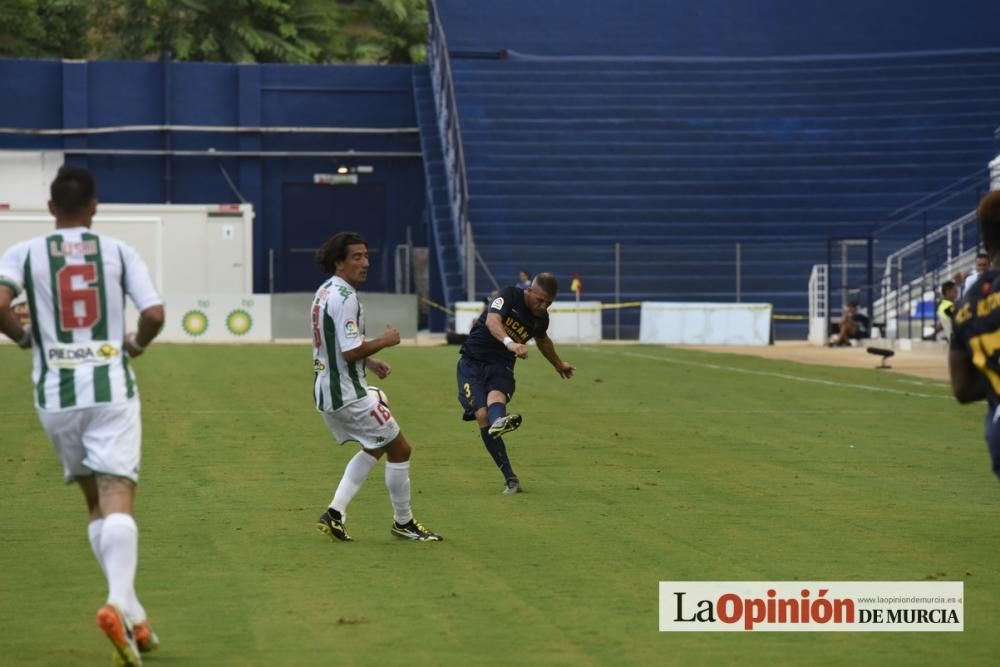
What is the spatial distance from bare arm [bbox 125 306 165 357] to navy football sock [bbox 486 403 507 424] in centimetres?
613

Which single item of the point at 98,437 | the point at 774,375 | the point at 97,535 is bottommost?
the point at 774,375

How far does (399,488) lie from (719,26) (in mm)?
50515

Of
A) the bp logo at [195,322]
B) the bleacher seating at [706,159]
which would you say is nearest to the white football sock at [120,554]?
the bp logo at [195,322]

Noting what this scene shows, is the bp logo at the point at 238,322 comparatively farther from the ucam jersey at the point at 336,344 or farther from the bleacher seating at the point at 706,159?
the ucam jersey at the point at 336,344

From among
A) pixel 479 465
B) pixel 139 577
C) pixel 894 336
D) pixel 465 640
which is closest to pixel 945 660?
pixel 465 640

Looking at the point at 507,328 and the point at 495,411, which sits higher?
the point at 507,328

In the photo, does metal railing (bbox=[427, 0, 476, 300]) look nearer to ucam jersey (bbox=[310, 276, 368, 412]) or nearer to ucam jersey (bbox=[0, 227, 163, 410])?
ucam jersey (bbox=[310, 276, 368, 412])

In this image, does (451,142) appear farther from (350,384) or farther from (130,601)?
(130,601)

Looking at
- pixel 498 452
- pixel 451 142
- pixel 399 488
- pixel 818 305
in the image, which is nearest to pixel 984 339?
pixel 399 488

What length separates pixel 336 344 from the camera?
1069cm

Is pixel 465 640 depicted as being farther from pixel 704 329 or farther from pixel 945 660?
pixel 704 329

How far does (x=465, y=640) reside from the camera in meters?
7.91

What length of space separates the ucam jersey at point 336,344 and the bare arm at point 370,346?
0.08ft

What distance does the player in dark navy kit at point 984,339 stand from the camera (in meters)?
7.09
